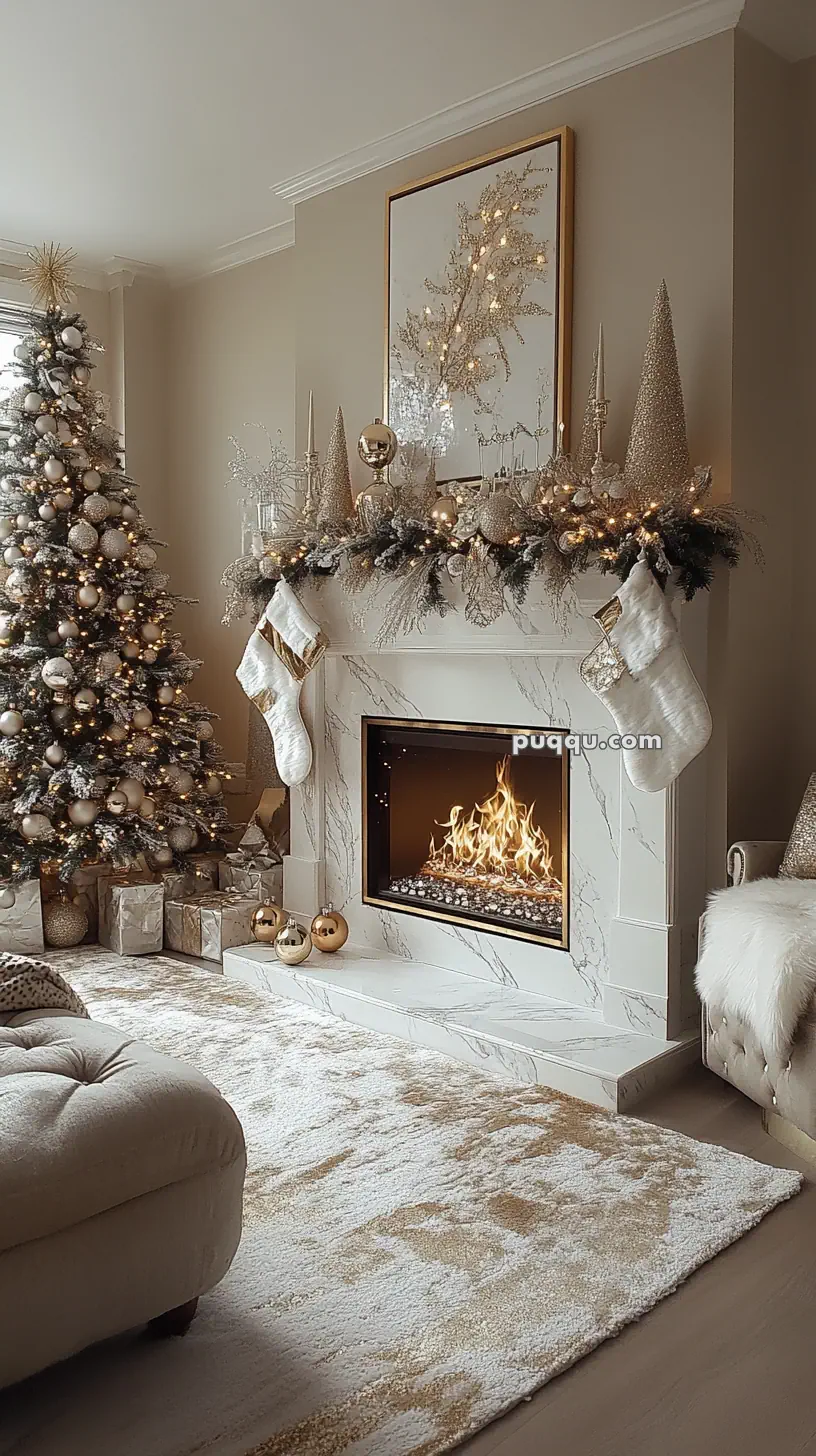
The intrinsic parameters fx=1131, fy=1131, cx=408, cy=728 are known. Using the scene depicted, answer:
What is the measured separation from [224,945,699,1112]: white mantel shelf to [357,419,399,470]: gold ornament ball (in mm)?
1811

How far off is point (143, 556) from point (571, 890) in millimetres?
2319

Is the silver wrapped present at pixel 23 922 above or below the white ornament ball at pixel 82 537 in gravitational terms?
below

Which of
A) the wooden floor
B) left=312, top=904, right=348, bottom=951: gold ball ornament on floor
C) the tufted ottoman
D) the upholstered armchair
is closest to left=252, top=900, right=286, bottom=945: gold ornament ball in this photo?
left=312, top=904, right=348, bottom=951: gold ball ornament on floor

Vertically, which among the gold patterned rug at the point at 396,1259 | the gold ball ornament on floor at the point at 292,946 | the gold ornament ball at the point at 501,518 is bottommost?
the gold patterned rug at the point at 396,1259

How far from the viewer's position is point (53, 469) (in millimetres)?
4566

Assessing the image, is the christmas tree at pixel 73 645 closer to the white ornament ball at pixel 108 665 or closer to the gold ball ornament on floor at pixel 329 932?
the white ornament ball at pixel 108 665

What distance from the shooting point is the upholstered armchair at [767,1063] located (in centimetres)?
263

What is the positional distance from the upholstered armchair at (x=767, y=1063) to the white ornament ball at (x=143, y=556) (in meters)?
2.71

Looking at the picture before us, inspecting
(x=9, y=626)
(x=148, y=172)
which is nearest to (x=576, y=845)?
(x=9, y=626)

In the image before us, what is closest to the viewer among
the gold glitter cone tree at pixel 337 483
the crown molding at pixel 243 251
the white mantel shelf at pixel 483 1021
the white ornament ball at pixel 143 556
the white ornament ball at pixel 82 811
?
the white mantel shelf at pixel 483 1021

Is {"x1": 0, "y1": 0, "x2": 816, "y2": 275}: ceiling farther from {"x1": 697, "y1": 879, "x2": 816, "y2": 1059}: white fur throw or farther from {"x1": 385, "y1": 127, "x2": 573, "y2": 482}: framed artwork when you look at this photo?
{"x1": 697, "y1": 879, "x2": 816, "y2": 1059}: white fur throw

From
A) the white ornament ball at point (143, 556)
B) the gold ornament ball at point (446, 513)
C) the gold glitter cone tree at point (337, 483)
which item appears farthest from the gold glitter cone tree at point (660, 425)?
the white ornament ball at point (143, 556)

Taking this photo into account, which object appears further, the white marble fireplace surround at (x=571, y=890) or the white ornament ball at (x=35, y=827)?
the white ornament ball at (x=35, y=827)

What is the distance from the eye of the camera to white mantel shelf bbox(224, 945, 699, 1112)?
3.13m
